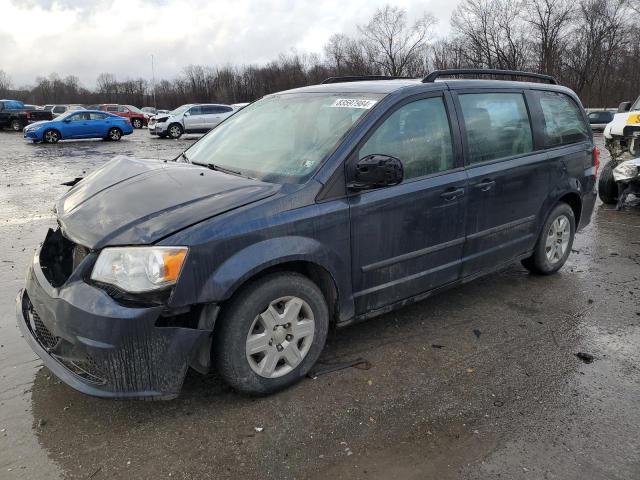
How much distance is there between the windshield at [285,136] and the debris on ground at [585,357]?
2259 millimetres

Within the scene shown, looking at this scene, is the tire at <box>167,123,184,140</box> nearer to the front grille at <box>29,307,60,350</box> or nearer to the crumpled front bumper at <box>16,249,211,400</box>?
the front grille at <box>29,307,60,350</box>

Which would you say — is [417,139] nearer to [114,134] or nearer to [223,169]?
[223,169]

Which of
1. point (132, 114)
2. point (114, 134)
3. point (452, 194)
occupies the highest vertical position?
point (132, 114)

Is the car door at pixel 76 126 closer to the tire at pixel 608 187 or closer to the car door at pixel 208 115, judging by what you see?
the car door at pixel 208 115

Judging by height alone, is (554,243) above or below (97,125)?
below

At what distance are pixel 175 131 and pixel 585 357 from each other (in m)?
25.3

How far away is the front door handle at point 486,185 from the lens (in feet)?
13.0

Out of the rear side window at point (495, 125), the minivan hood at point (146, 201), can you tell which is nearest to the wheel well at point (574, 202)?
the rear side window at point (495, 125)

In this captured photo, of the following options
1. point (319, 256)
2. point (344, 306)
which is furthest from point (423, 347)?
point (319, 256)

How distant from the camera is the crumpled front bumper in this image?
250 cm

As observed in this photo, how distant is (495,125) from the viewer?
4.19m

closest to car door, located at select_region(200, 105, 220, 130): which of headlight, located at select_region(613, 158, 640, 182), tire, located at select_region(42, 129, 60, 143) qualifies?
tire, located at select_region(42, 129, 60, 143)

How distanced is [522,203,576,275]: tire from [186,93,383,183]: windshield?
2395mm

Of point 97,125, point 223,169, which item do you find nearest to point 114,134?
point 97,125
